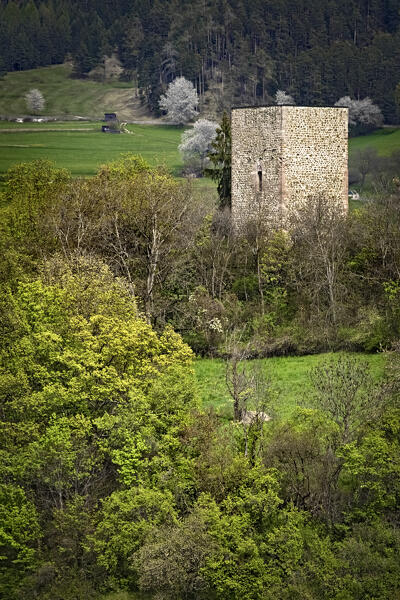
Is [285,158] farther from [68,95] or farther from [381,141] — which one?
[68,95]

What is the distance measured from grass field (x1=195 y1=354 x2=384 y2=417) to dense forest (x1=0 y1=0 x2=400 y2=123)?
52472mm

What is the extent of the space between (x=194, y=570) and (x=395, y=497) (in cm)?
583

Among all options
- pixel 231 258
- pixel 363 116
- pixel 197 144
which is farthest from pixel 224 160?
pixel 363 116

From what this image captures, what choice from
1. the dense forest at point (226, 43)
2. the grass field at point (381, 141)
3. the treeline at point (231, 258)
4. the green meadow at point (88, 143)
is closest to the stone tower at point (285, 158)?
the treeline at point (231, 258)

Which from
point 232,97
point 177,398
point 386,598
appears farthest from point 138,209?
point 232,97

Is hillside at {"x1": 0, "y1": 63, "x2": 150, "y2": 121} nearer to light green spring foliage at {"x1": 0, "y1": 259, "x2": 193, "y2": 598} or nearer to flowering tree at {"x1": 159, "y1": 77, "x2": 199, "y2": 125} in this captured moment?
flowering tree at {"x1": 159, "y1": 77, "x2": 199, "y2": 125}

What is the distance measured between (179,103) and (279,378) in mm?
58813

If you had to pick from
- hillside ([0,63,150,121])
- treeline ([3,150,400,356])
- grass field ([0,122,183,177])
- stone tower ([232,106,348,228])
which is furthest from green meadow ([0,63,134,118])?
treeline ([3,150,400,356])

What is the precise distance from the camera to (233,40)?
109688 mm

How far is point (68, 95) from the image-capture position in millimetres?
95125

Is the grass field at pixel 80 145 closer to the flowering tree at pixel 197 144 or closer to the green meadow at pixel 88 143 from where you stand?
the green meadow at pixel 88 143

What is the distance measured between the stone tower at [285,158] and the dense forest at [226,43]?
42490 millimetres

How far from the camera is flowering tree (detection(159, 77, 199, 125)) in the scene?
97.0 meters

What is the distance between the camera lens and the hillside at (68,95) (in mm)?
88500
